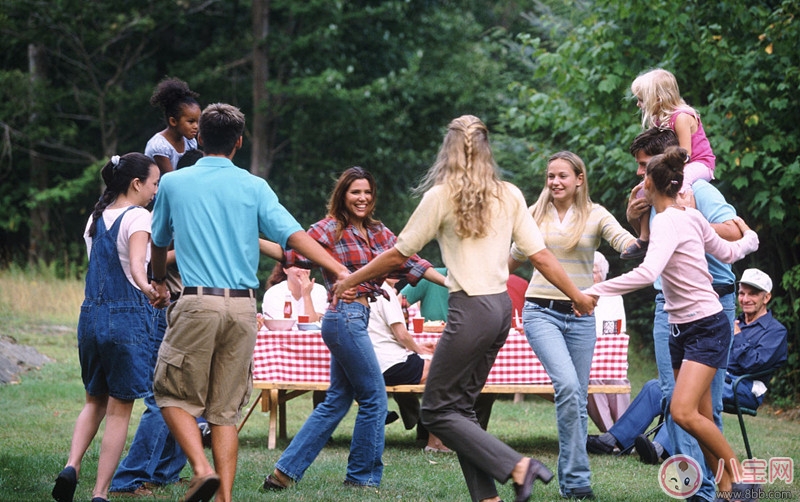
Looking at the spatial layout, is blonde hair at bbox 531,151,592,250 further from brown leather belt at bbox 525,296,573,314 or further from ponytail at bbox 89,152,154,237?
ponytail at bbox 89,152,154,237

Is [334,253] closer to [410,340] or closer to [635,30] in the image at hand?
[410,340]

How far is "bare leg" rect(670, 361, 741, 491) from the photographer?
4.75 meters

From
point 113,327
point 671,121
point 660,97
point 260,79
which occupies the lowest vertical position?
point 113,327

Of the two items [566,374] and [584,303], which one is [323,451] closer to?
[566,374]

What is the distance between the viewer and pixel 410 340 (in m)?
7.49

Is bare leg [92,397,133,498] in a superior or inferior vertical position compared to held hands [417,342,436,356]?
inferior

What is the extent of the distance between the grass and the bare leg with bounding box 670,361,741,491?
0.85 m

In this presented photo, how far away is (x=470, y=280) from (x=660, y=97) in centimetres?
161

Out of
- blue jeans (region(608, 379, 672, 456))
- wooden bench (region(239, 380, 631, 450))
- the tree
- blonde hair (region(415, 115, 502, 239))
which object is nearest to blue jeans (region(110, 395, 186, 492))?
wooden bench (region(239, 380, 631, 450))

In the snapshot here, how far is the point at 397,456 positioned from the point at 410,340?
0.91 metres

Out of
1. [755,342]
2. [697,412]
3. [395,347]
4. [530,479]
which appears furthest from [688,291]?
[395,347]

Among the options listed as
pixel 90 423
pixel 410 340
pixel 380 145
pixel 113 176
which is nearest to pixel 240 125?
pixel 113 176

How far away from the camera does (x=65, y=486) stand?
4832mm

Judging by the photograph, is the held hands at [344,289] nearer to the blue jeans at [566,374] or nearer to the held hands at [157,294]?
the held hands at [157,294]
